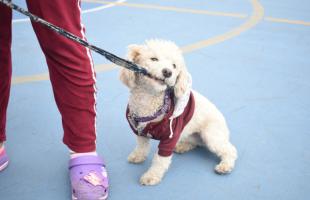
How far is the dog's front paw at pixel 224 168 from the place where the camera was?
195 centimetres

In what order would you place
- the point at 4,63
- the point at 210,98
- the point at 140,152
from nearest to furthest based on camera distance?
1. the point at 4,63
2. the point at 140,152
3. the point at 210,98

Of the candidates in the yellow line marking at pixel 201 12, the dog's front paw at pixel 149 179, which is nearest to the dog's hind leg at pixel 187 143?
the dog's front paw at pixel 149 179

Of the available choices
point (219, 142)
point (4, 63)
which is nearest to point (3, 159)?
point (4, 63)

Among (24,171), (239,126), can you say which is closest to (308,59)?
(239,126)

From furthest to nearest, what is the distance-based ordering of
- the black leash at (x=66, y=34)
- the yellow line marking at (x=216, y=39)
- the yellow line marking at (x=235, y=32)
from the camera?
the yellow line marking at (x=235, y=32) → the yellow line marking at (x=216, y=39) → the black leash at (x=66, y=34)

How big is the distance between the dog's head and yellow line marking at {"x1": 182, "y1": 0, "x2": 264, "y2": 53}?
1741 millimetres

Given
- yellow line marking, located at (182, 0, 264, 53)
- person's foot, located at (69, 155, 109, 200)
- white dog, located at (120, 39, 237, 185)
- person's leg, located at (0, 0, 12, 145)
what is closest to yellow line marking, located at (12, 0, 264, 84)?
yellow line marking, located at (182, 0, 264, 53)

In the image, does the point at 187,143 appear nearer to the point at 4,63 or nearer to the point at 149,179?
the point at 149,179

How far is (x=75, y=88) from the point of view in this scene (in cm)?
155

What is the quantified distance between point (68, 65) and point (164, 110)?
51 cm

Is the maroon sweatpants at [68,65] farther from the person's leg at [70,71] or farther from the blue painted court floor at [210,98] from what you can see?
the blue painted court floor at [210,98]

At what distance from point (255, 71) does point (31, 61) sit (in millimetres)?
1824

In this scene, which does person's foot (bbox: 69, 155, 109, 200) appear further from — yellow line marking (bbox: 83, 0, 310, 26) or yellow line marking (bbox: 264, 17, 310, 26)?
yellow line marking (bbox: 264, 17, 310, 26)

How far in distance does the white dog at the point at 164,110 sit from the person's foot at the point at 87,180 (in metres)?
0.25
